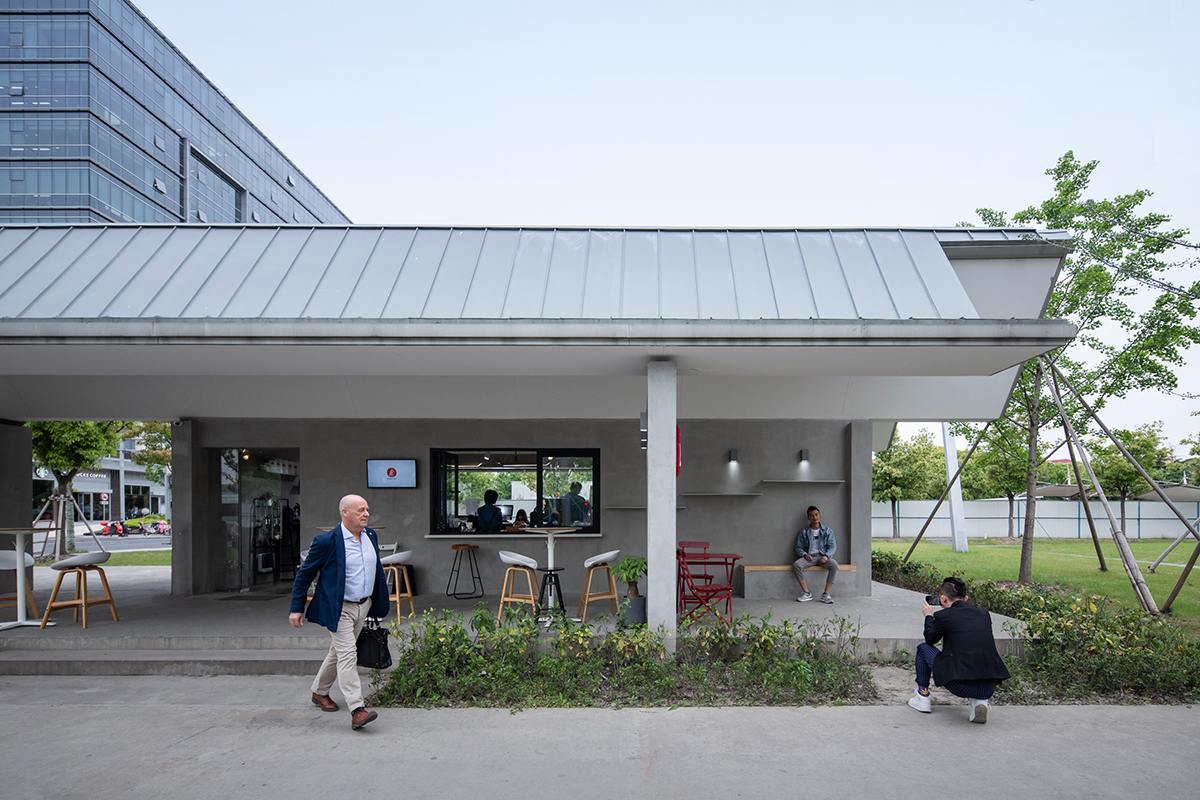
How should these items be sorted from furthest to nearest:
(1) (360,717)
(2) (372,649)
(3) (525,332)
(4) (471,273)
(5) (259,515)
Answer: (5) (259,515) → (4) (471,273) → (3) (525,332) → (2) (372,649) → (1) (360,717)

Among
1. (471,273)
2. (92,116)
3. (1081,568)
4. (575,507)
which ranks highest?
(92,116)

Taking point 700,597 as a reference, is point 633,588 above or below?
above

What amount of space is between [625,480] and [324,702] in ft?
18.4

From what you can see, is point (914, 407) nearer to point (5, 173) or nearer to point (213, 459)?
point (213, 459)

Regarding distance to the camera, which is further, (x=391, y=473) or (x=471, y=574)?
(x=391, y=473)

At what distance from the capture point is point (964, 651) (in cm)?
549

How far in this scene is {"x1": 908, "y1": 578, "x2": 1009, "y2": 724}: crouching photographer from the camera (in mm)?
5457

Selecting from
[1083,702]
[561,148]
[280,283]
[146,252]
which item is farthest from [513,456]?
[561,148]

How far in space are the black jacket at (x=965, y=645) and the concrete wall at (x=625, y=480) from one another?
495 cm

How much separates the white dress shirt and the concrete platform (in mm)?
2064

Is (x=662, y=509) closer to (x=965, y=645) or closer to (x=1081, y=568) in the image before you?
(x=965, y=645)

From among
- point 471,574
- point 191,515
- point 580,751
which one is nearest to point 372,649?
point 580,751

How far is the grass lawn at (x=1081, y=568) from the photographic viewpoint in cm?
1246

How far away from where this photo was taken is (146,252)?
7992mm
